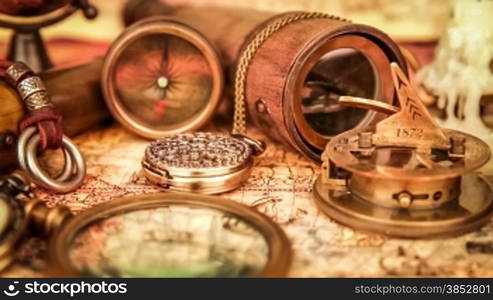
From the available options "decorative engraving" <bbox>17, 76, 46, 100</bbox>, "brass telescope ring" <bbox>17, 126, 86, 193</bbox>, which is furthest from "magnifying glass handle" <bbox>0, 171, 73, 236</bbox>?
"decorative engraving" <bbox>17, 76, 46, 100</bbox>

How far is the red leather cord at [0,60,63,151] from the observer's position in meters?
1.97

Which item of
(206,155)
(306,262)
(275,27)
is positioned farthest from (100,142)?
(306,262)

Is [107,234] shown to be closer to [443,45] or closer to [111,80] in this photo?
[111,80]

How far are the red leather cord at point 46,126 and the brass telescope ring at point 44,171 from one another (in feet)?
0.05

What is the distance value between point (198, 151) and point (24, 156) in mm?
479

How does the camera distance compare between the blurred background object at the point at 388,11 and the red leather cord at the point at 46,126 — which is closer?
the red leather cord at the point at 46,126

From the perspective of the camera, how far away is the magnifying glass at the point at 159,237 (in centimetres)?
157

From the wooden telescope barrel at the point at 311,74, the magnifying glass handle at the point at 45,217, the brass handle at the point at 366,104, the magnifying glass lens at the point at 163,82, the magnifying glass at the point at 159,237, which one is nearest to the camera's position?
the magnifying glass at the point at 159,237

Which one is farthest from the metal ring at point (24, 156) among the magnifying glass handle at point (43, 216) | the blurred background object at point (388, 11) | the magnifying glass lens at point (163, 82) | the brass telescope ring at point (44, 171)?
the blurred background object at point (388, 11)

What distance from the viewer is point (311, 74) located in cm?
221

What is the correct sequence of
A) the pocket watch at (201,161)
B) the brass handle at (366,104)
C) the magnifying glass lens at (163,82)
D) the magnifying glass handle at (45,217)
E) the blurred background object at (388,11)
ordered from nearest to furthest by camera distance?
the magnifying glass handle at (45,217), the brass handle at (366,104), the pocket watch at (201,161), the magnifying glass lens at (163,82), the blurred background object at (388,11)

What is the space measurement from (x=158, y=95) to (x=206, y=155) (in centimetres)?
46

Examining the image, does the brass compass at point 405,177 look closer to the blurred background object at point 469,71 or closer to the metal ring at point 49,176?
the blurred background object at point 469,71

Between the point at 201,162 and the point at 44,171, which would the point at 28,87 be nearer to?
the point at 44,171
